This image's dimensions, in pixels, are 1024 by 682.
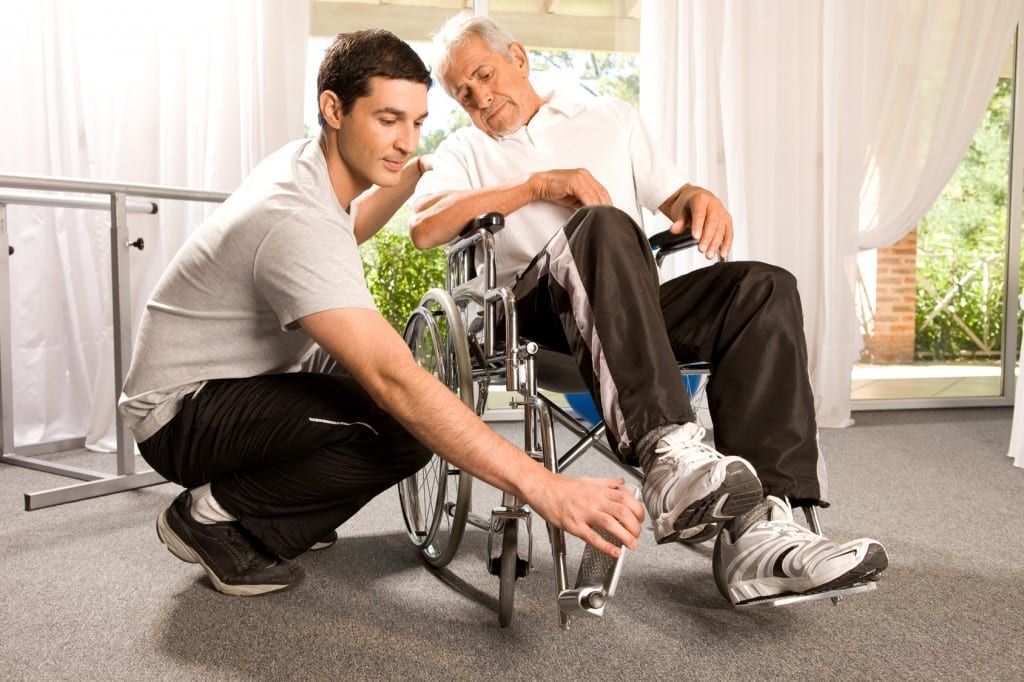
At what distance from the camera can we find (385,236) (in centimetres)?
389

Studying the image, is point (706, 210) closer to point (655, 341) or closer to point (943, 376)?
point (655, 341)

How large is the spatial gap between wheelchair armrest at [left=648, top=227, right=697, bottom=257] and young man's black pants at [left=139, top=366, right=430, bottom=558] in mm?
621

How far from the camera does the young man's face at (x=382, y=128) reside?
1435 mm

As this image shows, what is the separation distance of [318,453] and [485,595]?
395mm

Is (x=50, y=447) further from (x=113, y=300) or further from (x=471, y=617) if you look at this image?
(x=471, y=617)

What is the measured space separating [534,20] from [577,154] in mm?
1903

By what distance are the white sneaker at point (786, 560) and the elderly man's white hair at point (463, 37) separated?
1.21 m

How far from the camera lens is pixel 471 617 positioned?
1.48 meters

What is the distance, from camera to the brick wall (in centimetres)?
410

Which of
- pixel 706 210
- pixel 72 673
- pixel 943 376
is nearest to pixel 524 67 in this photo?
pixel 706 210

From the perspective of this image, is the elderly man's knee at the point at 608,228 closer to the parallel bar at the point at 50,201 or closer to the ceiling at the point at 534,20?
the parallel bar at the point at 50,201

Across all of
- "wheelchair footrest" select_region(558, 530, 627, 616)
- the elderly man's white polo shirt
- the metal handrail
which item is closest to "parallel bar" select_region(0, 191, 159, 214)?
the metal handrail

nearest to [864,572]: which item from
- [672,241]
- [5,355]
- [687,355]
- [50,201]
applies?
[687,355]

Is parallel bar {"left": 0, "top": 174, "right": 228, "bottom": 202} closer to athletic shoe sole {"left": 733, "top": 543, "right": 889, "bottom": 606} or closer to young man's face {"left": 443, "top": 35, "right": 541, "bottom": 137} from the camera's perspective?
young man's face {"left": 443, "top": 35, "right": 541, "bottom": 137}
